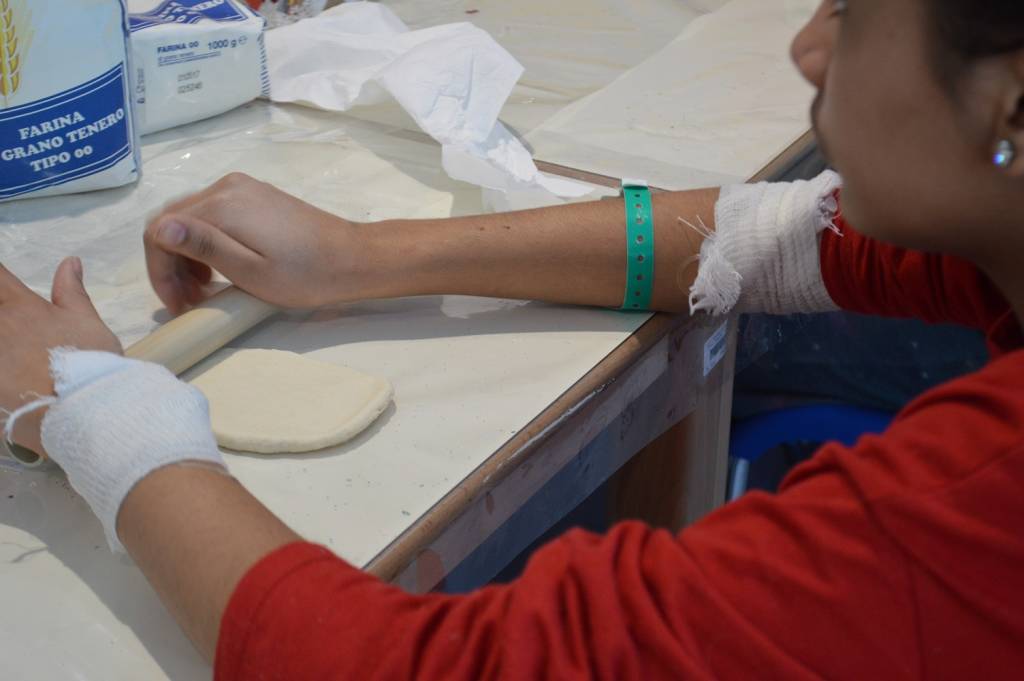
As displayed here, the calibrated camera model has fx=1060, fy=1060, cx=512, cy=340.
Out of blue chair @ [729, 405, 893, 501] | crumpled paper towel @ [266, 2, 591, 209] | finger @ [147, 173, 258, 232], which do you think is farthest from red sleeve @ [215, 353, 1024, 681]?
blue chair @ [729, 405, 893, 501]

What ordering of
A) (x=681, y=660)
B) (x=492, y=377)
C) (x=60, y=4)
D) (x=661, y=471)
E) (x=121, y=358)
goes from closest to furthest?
(x=681, y=660) → (x=121, y=358) → (x=492, y=377) → (x=60, y=4) → (x=661, y=471)

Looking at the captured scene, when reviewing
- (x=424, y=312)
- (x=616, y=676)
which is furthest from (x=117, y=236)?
(x=616, y=676)

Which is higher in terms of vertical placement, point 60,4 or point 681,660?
point 60,4

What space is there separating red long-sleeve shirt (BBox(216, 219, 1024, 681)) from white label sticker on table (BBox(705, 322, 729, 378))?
508 millimetres

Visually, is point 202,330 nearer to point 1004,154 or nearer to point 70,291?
point 70,291

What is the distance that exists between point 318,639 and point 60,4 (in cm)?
73

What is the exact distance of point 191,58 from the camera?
119cm

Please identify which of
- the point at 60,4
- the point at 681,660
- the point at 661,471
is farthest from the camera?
the point at 661,471

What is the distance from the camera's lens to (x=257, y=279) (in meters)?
0.86

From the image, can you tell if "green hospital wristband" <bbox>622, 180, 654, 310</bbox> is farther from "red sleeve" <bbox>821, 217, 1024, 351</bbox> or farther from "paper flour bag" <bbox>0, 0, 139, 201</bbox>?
"paper flour bag" <bbox>0, 0, 139, 201</bbox>

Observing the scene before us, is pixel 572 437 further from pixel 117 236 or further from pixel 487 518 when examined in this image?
pixel 117 236

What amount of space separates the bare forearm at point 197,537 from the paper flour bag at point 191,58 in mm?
637

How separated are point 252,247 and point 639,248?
1.09ft

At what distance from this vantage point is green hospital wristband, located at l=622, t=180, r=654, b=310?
3.01 ft
